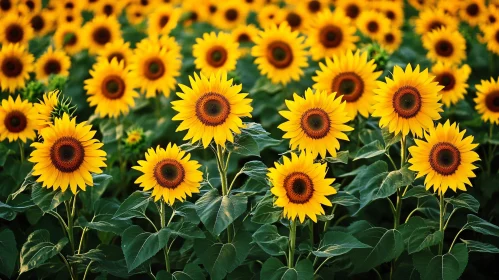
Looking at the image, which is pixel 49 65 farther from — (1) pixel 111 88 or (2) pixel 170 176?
(2) pixel 170 176

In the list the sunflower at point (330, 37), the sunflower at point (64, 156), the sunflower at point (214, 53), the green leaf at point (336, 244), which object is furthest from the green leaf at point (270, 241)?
the sunflower at point (330, 37)

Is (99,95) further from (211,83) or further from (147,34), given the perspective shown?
(147,34)

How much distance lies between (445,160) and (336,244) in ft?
2.08

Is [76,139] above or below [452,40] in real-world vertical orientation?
below

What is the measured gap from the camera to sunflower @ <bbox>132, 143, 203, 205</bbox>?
3.22m

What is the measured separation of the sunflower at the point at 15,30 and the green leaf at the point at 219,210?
3.16 metres

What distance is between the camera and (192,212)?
11.1 feet

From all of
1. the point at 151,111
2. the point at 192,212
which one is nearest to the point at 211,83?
the point at 192,212

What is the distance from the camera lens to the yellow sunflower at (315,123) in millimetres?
3334

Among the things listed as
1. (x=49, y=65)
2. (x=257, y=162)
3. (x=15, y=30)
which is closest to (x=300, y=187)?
(x=257, y=162)

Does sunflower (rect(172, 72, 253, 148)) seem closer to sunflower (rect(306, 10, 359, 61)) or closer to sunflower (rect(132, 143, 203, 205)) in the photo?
sunflower (rect(132, 143, 203, 205))

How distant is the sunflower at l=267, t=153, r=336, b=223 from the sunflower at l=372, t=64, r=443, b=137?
0.53m

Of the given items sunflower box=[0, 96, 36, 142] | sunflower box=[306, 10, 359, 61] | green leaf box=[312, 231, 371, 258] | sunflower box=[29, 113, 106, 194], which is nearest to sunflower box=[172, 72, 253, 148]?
sunflower box=[29, 113, 106, 194]

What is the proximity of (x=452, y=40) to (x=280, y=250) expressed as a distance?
284cm
